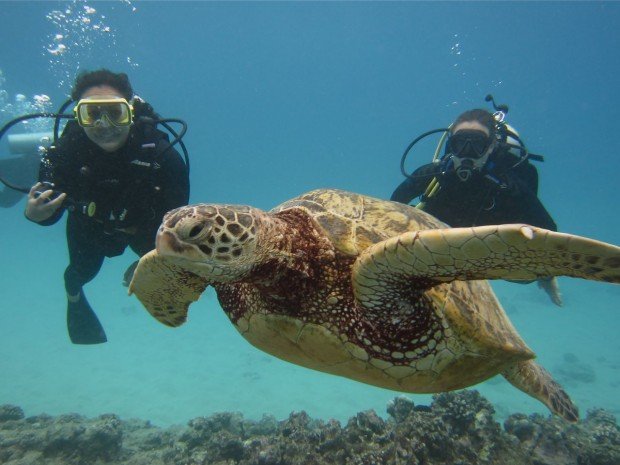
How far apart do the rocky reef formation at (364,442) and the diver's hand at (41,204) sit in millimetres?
4016

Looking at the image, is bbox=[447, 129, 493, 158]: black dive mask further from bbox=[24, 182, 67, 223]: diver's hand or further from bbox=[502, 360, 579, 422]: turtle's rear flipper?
bbox=[24, 182, 67, 223]: diver's hand

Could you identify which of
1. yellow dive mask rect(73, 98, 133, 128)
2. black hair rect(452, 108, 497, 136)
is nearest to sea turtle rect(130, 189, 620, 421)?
yellow dive mask rect(73, 98, 133, 128)

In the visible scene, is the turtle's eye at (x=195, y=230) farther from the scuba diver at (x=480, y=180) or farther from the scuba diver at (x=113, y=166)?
the scuba diver at (x=480, y=180)

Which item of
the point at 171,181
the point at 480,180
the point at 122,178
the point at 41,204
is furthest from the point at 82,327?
the point at 480,180

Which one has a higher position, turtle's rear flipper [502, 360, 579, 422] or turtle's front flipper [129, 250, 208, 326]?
turtle's rear flipper [502, 360, 579, 422]

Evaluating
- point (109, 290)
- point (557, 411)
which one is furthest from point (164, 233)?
point (109, 290)

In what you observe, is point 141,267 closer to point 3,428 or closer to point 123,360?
point 3,428

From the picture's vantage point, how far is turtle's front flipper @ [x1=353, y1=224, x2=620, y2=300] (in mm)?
1629

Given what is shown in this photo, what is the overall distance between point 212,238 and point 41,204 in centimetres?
369

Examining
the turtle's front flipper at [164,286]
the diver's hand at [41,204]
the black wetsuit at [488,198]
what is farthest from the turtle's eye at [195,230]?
the black wetsuit at [488,198]

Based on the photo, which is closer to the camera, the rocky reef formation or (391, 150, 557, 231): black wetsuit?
the rocky reef formation

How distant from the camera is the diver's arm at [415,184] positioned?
6.25 metres

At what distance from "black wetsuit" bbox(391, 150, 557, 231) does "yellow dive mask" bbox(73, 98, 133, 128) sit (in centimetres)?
447

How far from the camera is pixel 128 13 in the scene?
37000mm
